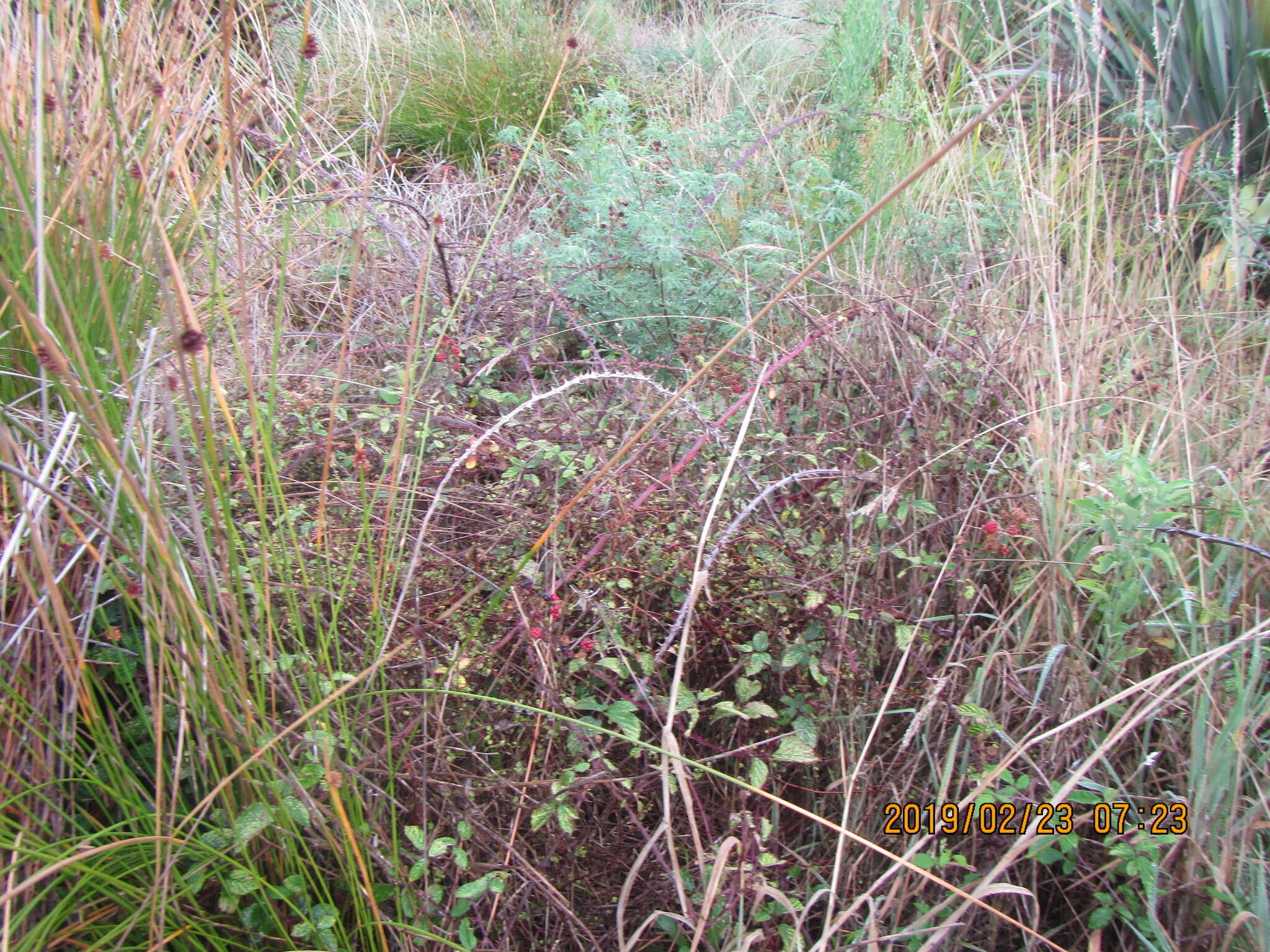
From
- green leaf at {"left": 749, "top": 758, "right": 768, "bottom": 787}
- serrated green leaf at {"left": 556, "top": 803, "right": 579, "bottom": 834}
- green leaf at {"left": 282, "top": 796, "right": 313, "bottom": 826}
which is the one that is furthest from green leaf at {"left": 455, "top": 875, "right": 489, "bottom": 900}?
green leaf at {"left": 749, "top": 758, "right": 768, "bottom": 787}

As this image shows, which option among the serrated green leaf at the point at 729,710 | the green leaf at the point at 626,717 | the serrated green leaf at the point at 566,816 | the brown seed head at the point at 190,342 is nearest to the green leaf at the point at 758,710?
the serrated green leaf at the point at 729,710

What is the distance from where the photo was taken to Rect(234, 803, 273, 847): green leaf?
1114 millimetres

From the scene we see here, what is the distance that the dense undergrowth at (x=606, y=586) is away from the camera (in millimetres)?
1141

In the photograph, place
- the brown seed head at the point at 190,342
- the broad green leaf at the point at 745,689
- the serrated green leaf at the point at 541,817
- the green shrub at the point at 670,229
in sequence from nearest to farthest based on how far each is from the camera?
the brown seed head at the point at 190,342 < the serrated green leaf at the point at 541,817 < the broad green leaf at the point at 745,689 < the green shrub at the point at 670,229

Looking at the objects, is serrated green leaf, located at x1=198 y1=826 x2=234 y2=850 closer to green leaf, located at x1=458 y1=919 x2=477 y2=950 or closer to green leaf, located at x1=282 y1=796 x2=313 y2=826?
green leaf, located at x1=282 y1=796 x2=313 y2=826

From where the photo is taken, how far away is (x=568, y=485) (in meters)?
1.64

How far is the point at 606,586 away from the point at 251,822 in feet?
2.00

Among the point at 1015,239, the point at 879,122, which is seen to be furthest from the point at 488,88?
the point at 1015,239

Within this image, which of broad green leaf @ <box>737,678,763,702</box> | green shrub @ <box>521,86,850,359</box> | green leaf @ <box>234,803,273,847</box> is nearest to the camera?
green leaf @ <box>234,803,273,847</box>

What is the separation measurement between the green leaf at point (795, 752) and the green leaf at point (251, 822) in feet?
2.33

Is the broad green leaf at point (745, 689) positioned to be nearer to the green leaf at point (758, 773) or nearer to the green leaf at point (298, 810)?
the green leaf at point (758, 773)

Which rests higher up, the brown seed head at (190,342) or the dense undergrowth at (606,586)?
the brown seed head at (190,342)

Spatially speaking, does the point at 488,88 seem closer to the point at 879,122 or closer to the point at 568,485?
the point at 879,122
